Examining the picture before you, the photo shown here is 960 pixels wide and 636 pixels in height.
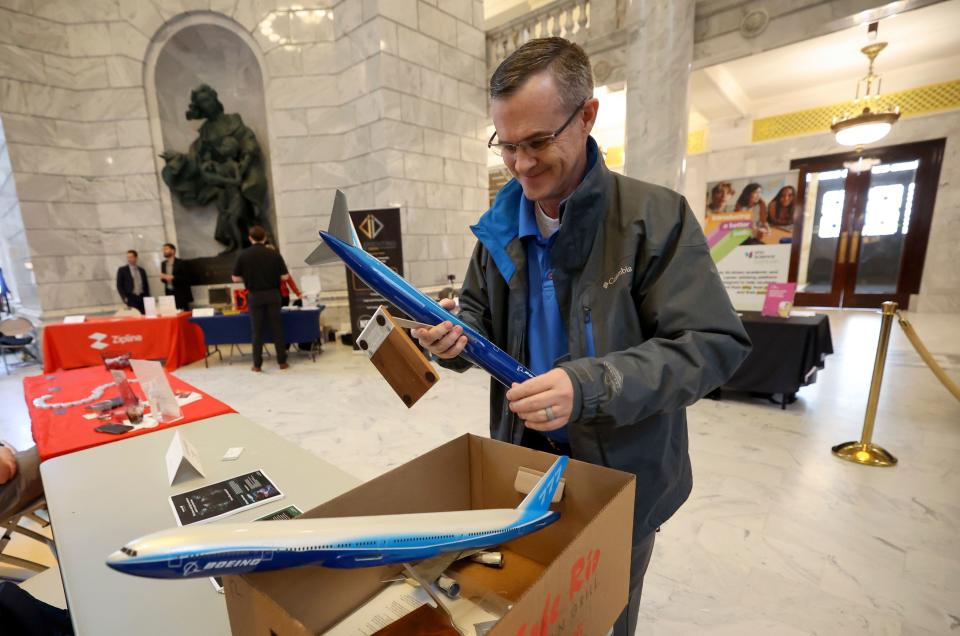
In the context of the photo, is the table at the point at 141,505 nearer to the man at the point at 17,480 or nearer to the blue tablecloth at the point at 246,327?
the man at the point at 17,480

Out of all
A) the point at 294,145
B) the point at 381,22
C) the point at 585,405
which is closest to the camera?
the point at 585,405

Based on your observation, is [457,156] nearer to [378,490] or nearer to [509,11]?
[509,11]

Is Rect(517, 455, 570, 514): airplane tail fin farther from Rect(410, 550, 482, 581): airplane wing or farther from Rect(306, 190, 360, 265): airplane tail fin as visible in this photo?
Rect(306, 190, 360, 265): airplane tail fin

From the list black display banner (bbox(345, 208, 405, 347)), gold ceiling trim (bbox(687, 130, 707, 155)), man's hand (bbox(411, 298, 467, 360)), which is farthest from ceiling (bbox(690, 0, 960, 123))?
man's hand (bbox(411, 298, 467, 360))

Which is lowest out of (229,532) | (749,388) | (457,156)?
(749,388)

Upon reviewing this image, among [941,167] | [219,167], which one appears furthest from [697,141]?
[219,167]

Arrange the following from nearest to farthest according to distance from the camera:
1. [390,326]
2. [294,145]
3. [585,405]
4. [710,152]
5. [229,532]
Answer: [229,532] → [585,405] → [390,326] → [294,145] → [710,152]

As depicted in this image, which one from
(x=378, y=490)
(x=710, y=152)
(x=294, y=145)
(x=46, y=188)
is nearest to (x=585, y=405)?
(x=378, y=490)

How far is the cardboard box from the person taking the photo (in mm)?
539

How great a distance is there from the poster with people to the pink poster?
0.05 metres

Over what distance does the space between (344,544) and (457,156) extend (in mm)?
7939

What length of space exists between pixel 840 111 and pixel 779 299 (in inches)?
302

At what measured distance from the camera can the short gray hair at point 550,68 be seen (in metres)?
0.86

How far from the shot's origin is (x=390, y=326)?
0.91m
